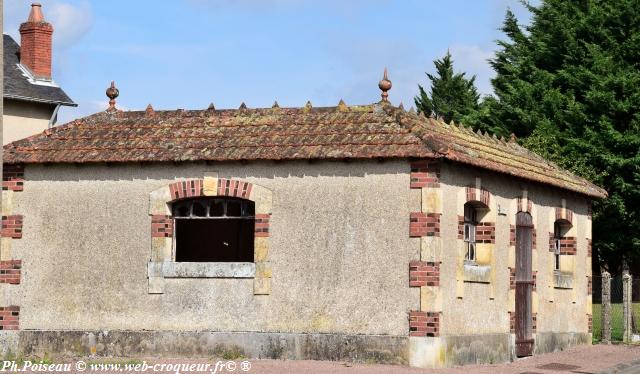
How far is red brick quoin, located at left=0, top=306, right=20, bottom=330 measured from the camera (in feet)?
60.3

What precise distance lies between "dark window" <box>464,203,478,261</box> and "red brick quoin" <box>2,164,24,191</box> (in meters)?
7.72

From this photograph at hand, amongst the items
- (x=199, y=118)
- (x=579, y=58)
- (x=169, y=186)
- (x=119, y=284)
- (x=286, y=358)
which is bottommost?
(x=286, y=358)

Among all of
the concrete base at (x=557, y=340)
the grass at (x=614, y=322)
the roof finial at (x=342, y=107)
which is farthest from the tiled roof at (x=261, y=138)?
the grass at (x=614, y=322)

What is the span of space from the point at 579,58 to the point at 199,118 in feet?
55.9

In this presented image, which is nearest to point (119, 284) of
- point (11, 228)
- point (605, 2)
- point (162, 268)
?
point (162, 268)

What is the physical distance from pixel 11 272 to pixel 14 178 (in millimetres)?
1642

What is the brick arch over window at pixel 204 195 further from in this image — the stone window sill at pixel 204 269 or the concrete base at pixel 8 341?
the concrete base at pixel 8 341

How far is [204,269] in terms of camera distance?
1780 cm

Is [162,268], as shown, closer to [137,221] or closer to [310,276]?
[137,221]

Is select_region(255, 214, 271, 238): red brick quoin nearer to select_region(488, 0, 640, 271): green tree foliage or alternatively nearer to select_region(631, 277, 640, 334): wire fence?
select_region(488, 0, 640, 271): green tree foliage

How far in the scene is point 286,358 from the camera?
17.1 metres

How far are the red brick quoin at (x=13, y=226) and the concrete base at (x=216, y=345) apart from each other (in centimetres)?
169

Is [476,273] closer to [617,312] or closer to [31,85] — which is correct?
[31,85]

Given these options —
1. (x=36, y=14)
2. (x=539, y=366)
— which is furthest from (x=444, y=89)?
(x=539, y=366)
